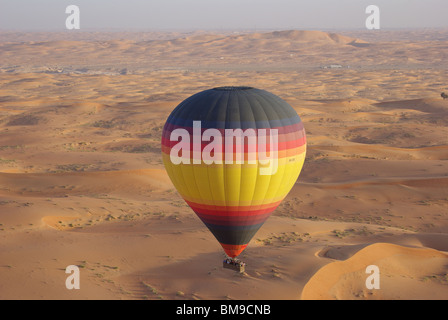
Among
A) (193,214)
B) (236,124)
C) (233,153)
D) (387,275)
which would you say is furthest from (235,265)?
(193,214)

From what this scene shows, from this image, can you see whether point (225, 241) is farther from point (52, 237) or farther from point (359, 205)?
point (359, 205)

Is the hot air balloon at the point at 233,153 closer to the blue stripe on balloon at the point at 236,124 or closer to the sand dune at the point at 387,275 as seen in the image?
the blue stripe on balloon at the point at 236,124

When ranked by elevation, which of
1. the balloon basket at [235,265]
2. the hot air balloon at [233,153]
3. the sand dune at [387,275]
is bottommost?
the sand dune at [387,275]

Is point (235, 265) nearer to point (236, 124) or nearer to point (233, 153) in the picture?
point (233, 153)

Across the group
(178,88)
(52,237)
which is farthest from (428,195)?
(178,88)

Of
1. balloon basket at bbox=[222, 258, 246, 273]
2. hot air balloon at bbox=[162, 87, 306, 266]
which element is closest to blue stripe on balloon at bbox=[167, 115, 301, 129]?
hot air balloon at bbox=[162, 87, 306, 266]

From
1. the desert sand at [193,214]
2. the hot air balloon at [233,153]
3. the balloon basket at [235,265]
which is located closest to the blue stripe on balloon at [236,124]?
the hot air balloon at [233,153]

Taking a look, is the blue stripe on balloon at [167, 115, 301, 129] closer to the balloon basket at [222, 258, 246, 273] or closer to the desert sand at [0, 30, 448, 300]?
the balloon basket at [222, 258, 246, 273]
